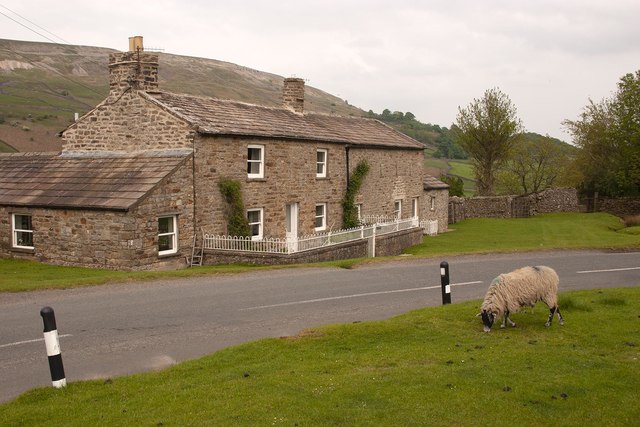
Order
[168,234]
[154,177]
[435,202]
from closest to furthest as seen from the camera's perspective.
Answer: [154,177]
[168,234]
[435,202]

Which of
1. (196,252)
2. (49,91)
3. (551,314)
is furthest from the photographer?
(49,91)

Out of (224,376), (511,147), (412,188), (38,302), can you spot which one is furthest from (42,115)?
(224,376)

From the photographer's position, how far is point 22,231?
25.4 metres

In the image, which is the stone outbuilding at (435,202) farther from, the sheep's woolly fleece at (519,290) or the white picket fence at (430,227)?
the sheep's woolly fleece at (519,290)

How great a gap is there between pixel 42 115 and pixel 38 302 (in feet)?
329

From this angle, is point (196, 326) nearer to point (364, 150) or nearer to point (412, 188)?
point (364, 150)

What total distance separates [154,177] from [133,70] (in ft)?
19.1

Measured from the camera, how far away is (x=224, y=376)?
29.7 feet

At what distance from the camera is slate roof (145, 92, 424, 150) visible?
26.3 meters

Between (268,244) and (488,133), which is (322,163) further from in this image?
(488,133)

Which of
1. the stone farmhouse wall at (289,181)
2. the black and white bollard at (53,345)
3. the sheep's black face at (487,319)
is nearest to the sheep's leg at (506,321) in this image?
the sheep's black face at (487,319)

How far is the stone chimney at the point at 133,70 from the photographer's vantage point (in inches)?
1051

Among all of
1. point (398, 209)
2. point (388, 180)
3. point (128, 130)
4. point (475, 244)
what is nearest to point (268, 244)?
point (128, 130)

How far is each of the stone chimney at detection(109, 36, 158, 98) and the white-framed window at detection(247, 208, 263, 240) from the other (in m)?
6.66
